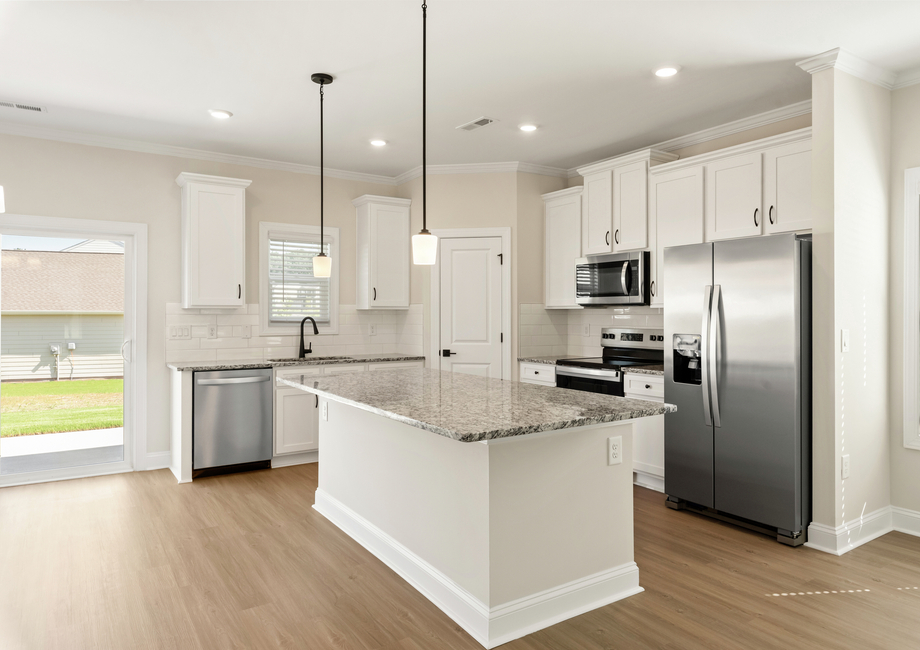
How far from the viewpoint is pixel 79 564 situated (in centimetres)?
310

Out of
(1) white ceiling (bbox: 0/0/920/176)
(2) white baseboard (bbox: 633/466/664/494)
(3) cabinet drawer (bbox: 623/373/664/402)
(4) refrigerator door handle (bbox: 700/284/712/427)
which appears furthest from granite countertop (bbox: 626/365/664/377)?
(1) white ceiling (bbox: 0/0/920/176)

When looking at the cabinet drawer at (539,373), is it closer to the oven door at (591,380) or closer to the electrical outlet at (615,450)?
the oven door at (591,380)

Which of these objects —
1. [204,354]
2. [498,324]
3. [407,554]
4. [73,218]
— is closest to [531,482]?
[407,554]

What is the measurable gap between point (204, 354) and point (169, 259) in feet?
2.79

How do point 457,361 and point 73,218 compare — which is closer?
point 73,218

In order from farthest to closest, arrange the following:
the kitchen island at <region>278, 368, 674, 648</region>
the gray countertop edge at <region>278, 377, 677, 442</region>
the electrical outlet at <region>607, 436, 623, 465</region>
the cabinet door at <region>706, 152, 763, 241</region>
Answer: the cabinet door at <region>706, 152, 763, 241</region>
the electrical outlet at <region>607, 436, 623, 465</region>
the kitchen island at <region>278, 368, 674, 648</region>
the gray countertop edge at <region>278, 377, 677, 442</region>

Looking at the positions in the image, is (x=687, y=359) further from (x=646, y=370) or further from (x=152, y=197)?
(x=152, y=197)

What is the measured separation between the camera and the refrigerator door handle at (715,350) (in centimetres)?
355

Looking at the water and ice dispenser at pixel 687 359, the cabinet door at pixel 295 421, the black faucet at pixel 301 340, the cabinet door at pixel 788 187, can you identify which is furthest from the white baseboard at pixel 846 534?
the black faucet at pixel 301 340

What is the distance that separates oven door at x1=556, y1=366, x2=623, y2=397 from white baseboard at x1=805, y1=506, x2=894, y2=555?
59.8 inches

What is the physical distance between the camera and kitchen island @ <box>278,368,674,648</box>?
2.36m

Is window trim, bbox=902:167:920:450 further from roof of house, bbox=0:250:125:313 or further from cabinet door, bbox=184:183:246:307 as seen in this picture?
roof of house, bbox=0:250:125:313

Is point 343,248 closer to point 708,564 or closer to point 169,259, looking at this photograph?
point 169,259

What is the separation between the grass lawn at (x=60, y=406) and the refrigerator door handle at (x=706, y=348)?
4.45m
